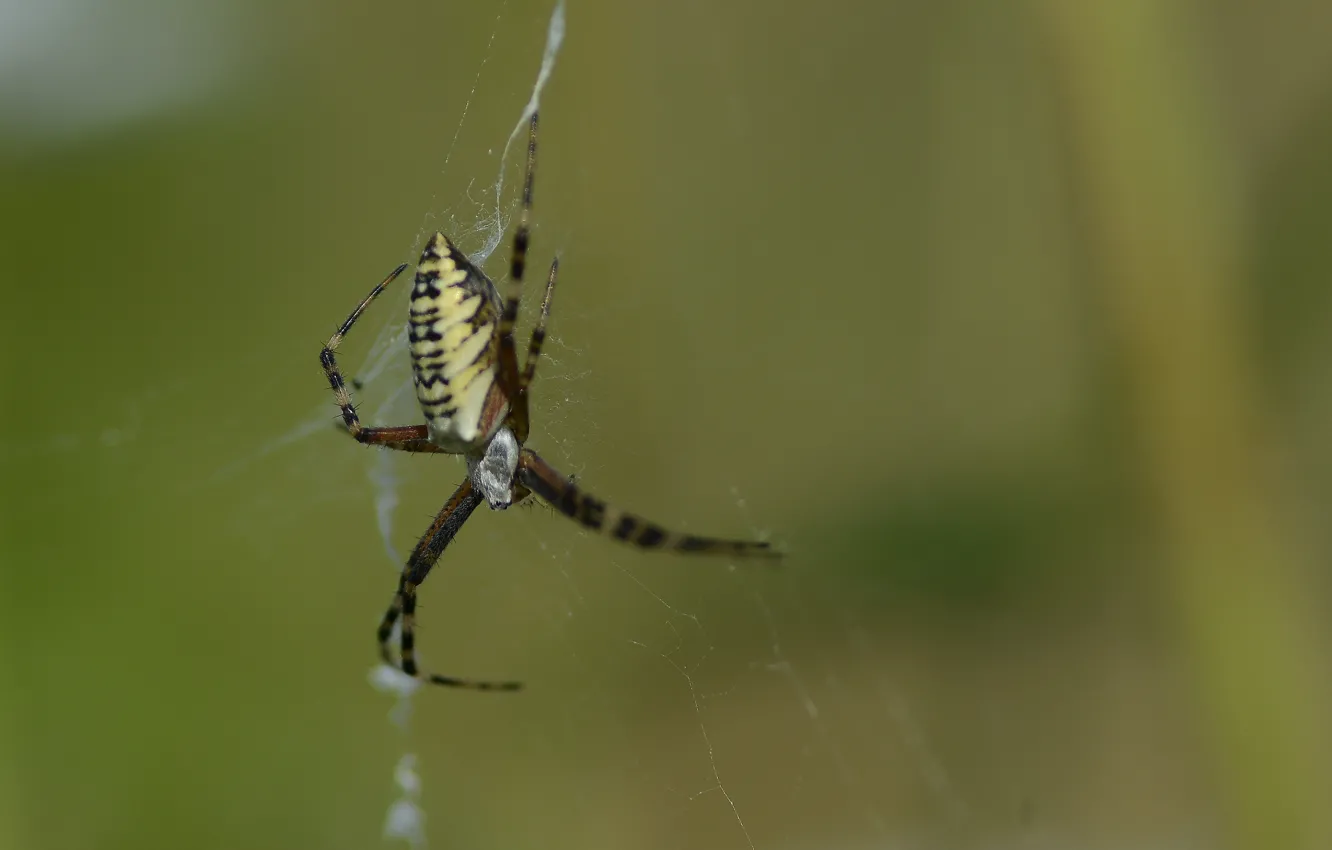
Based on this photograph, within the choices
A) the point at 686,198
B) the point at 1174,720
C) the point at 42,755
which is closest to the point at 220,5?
the point at 686,198

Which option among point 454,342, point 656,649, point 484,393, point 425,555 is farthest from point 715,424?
point 454,342

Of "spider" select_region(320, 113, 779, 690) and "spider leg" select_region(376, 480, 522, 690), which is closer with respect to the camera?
"spider" select_region(320, 113, 779, 690)

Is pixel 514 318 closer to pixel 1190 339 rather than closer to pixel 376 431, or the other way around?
pixel 376 431

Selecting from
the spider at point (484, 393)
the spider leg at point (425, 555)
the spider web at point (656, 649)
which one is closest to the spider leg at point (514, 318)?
the spider at point (484, 393)

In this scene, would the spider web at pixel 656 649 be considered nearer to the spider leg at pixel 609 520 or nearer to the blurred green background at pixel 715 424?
the blurred green background at pixel 715 424

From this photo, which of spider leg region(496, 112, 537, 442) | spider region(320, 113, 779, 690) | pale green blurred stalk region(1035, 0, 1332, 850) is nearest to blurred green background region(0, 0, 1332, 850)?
pale green blurred stalk region(1035, 0, 1332, 850)

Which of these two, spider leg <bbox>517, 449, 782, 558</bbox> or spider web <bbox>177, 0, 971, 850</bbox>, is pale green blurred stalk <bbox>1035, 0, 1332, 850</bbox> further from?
spider leg <bbox>517, 449, 782, 558</bbox>
